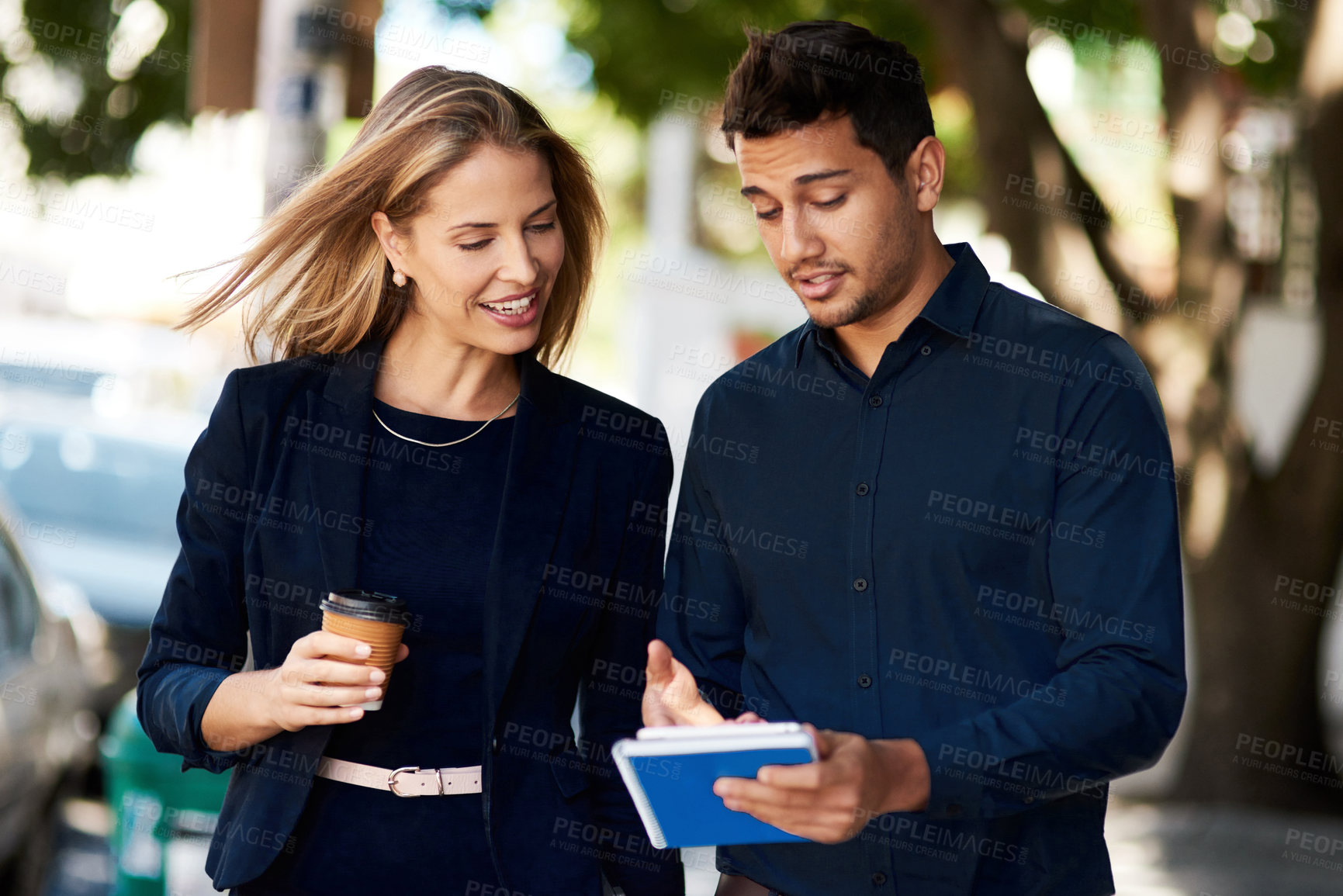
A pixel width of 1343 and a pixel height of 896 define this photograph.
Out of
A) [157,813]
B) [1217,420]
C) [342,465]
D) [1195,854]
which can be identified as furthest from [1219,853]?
[342,465]

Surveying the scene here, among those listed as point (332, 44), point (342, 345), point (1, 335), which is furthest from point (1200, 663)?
point (1, 335)

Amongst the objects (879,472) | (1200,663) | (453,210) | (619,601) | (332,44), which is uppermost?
(332,44)

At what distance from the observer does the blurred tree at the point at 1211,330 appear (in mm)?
7012

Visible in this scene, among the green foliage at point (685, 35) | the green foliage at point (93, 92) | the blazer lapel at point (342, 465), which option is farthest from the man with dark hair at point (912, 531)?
the green foliage at point (93, 92)

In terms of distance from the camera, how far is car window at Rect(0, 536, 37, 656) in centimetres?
543

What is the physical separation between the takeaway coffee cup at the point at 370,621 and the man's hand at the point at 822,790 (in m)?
0.61

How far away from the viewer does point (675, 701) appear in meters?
2.42

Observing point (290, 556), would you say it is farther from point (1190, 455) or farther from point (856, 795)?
point (1190, 455)

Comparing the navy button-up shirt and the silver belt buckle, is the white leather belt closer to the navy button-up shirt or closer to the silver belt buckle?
the silver belt buckle

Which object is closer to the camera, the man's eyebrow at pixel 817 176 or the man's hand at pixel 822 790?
the man's hand at pixel 822 790

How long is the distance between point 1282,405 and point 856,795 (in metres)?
12.2

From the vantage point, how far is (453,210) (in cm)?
274

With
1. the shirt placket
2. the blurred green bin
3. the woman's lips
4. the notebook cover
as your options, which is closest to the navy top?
the woman's lips

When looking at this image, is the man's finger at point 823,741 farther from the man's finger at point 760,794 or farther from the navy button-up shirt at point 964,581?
the navy button-up shirt at point 964,581
